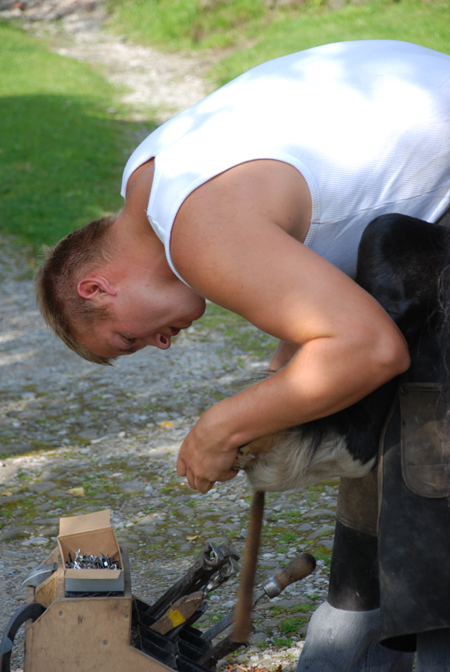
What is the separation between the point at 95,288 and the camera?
173 centimetres

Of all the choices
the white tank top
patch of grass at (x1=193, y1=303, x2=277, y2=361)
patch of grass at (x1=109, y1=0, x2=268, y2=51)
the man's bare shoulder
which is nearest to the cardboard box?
the white tank top

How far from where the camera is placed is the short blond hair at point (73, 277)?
5.72ft

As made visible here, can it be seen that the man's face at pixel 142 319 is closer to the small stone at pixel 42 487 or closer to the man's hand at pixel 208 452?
the man's hand at pixel 208 452

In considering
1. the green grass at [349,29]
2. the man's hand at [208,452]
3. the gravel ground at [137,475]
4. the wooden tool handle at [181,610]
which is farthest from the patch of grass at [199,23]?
the man's hand at [208,452]

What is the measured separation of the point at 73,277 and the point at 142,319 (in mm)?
203

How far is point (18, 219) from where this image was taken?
286 inches

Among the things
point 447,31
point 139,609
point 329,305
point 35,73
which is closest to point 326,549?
point 139,609

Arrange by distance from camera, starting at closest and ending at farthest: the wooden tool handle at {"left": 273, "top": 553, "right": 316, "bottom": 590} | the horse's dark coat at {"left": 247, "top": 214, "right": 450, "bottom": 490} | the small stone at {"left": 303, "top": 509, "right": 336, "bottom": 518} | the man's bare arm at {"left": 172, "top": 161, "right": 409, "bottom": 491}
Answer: the man's bare arm at {"left": 172, "top": 161, "right": 409, "bottom": 491}
the horse's dark coat at {"left": 247, "top": 214, "right": 450, "bottom": 490}
the wooden tool handle at {"left": 273, "top": 553, "right": 316, "bottom": 590}
the small stone at {"left": 303, "top": 509, "right": 336, "bottom": 518}

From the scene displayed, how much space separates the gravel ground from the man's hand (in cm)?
115

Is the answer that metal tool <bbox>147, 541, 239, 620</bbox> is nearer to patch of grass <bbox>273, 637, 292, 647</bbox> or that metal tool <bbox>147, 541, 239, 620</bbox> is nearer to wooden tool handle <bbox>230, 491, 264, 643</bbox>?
wooden tool handle <bbox>230, 491, 264, 643</bbox>

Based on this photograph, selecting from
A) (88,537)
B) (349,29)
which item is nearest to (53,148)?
(349,29)

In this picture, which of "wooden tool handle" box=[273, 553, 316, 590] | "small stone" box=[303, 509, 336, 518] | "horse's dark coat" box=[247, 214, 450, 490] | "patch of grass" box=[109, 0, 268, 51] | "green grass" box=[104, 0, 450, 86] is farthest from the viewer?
"patch of grass" box=[109, 0, 268, 51]

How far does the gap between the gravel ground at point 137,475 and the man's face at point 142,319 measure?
120 centimetres

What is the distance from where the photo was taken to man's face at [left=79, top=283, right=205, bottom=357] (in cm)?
173
